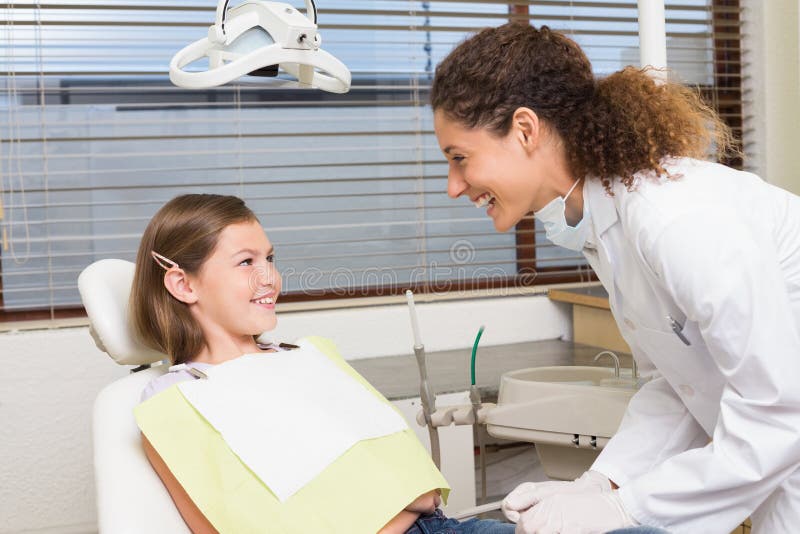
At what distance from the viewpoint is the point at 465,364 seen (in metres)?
2.37

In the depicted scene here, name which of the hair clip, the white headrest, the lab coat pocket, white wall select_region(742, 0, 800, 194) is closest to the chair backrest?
the white headrest

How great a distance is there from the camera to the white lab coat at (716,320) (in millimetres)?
949

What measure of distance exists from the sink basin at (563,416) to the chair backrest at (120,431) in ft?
2.29

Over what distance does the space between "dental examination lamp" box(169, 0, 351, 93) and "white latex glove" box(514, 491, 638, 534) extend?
75 centimetres

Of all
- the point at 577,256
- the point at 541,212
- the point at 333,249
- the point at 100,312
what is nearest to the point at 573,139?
the point at 541,212

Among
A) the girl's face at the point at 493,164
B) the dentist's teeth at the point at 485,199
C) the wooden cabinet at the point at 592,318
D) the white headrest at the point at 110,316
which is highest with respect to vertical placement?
the girl's face at the point at 493,164

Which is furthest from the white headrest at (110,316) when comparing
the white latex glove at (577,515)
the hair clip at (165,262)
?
the white latex glove at (577,515)

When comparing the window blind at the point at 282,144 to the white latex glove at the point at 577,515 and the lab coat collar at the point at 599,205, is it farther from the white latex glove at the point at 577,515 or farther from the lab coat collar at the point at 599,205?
the white latex glove at the point at 577,515

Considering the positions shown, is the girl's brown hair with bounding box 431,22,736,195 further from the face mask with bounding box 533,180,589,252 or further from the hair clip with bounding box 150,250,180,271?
the hair clip with bounding box 150,250,180,271

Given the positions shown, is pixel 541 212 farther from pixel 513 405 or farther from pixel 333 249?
pixel 333 249

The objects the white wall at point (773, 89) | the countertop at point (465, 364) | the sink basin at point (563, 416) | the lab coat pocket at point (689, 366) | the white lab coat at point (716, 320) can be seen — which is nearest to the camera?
the white lab coat at point (716, 320)

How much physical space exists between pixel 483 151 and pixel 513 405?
70 cm

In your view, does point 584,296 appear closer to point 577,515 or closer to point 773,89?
point 773,89

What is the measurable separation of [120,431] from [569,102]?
894 millimetres
